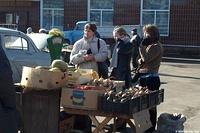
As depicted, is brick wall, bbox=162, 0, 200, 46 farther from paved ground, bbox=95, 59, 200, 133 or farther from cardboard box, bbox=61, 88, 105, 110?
cardboard box, bbox=61, 88, 105, 110

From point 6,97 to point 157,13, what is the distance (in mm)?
29664

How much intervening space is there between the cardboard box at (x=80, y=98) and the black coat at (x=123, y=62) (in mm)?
2886

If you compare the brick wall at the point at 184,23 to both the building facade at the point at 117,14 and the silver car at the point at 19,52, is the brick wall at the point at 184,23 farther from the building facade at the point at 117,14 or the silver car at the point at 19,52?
the silver car at the point at 19,52

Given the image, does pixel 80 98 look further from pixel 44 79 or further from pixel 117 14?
pixel 117 14

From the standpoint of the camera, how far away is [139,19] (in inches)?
1298

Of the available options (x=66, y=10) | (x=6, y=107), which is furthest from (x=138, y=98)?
(x=66, y=10)

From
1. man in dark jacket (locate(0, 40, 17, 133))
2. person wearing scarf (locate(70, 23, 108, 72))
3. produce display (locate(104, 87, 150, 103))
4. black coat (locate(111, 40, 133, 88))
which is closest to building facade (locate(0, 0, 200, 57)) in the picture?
black coat (locate(111, 40, 133, 88))

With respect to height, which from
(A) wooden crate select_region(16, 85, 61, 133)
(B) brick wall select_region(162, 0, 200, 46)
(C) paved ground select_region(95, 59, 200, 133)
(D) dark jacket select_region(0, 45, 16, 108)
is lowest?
(C) paved ground select_region(95, 59, 200, 133)

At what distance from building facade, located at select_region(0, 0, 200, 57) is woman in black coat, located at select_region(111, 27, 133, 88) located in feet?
69.2

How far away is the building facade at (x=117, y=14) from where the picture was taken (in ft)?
103

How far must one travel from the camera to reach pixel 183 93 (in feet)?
46.3

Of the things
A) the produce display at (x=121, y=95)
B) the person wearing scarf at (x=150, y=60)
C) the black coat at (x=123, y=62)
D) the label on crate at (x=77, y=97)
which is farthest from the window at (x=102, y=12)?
the label on crate at (x=77, y=97)

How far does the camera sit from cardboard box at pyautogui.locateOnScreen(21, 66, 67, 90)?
22.2 ft

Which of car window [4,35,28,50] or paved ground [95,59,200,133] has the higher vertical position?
car window [4,35,28,50]
